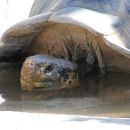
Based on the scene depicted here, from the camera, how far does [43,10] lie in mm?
3875

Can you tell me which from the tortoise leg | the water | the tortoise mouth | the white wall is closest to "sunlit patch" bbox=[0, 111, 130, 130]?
the water

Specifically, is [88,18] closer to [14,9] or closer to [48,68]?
[48,68]

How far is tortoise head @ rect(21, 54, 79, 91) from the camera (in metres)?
3.42

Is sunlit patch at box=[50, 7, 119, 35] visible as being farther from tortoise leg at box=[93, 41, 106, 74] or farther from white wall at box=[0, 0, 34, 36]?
white wall at box=[0, 0, 34, 36]

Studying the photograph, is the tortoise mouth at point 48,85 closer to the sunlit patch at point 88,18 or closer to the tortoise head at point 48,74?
the tortoise head at point 48,74

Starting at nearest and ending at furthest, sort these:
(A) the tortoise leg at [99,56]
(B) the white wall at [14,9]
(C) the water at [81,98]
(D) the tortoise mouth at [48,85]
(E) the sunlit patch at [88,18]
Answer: (C) the water at [81,98]
(E) the sunlit patch at [88,18]
(D) the tortoise mouth at [48,85]
(A) the tortoise leg at [99,56]
(B) the white wall at [14,9]

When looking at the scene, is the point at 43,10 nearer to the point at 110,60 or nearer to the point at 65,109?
the point at 110,60

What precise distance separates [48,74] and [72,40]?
49 centimetres

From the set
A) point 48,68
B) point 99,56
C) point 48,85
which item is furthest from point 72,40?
point 48,85

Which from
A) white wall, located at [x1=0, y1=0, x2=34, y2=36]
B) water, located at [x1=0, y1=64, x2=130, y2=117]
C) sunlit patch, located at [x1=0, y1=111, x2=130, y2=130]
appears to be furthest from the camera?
white wall, located at [x1=0, y1=0, x2=34, y2=36]

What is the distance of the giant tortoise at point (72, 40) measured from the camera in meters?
3.18

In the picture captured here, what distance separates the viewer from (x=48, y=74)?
11.3ft

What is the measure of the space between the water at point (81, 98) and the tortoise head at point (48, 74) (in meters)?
0.08

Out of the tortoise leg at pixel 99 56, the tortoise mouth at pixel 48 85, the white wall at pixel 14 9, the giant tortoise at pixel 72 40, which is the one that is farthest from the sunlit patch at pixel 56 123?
the white wall at pixel 14 9
